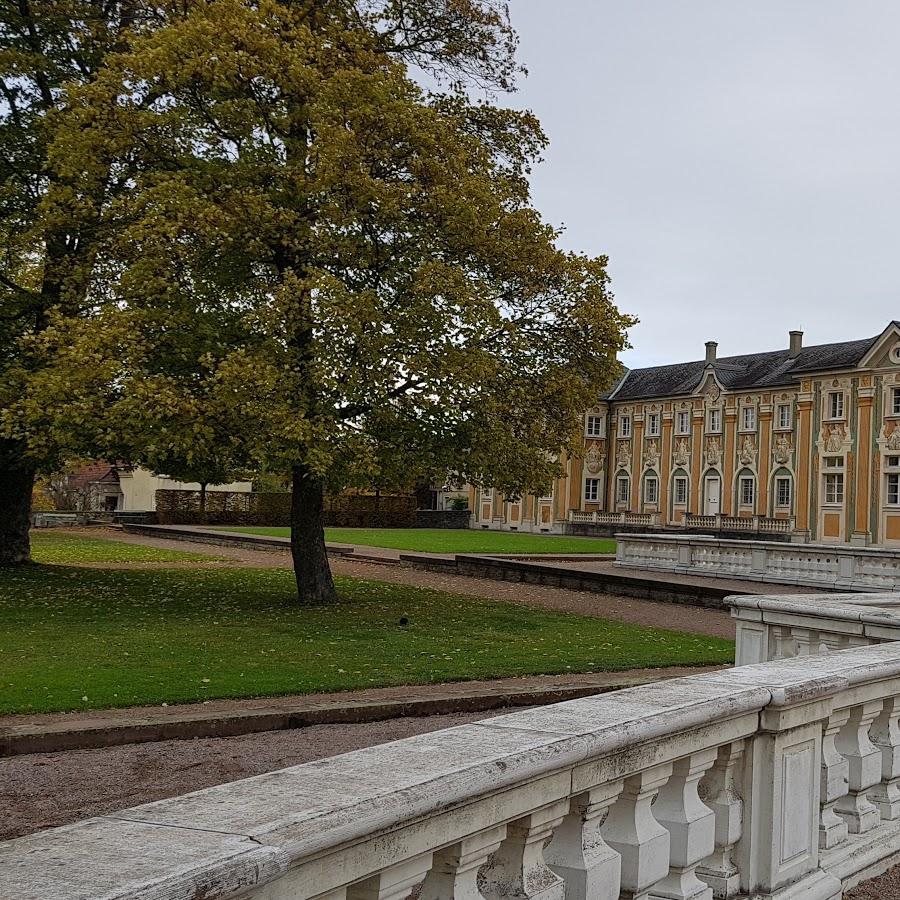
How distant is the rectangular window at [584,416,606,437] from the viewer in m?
62.9

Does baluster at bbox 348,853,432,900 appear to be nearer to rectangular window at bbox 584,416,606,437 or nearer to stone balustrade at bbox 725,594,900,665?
stone balustrade at bbox 725,594,900,665

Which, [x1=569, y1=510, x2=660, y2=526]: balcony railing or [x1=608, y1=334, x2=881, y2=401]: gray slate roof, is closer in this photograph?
[x1=608, y1=334, x2=881, y2=401]: gray slate roof

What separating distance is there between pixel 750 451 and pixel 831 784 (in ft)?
168

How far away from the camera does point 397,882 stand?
94.5 inches

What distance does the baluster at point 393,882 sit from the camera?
2.36 metres

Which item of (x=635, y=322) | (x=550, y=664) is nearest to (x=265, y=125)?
(x=635, y=322)

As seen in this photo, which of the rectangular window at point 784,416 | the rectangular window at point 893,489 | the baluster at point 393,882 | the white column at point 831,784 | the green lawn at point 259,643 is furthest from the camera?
the rectangular window at point 784,416

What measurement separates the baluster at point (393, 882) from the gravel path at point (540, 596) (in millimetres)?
14397

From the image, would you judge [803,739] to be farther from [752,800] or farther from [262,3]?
[262,3]

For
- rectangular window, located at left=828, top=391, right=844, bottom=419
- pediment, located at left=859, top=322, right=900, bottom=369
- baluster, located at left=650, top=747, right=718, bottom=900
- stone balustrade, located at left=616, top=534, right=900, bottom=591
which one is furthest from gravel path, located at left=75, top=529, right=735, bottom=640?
rectangular window, located at left=828, top=391, right=844, bottom=419

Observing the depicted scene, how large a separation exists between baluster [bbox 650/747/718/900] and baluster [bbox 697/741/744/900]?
12 cm

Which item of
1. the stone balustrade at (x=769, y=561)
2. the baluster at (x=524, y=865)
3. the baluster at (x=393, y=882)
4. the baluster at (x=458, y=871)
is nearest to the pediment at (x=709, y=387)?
the stone balustrade at (x=769, y=561)

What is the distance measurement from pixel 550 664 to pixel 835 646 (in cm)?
538

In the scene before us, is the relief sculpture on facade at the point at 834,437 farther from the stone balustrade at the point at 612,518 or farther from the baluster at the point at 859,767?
the baluster at the point at 859,767
